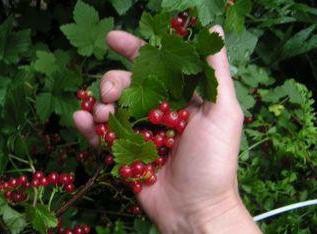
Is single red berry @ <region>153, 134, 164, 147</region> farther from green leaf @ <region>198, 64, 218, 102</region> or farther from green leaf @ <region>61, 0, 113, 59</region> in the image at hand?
green leaf @ <region>61, 0, 113, 59</region>

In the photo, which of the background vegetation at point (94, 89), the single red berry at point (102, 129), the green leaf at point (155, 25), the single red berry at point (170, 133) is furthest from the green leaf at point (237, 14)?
the single red berry at point (102, 129)

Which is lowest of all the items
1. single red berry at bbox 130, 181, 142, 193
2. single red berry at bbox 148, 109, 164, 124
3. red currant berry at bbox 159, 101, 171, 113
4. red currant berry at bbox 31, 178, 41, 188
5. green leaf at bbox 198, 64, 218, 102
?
red currant berry at bbox 31, 178, 41, 188

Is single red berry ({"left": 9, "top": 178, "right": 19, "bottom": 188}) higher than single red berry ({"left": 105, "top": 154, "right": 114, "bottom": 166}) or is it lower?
lower

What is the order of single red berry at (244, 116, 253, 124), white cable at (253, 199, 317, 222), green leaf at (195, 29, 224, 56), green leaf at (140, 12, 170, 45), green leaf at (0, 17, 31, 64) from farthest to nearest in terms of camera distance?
1. single red berry at (244, 116, 253, 124)
2. green leaf at (0, 17, 31, 64)
3. white cable at (253, 199, 317, 222)
4. green leaf at (140, 12, 170, 45)
5. green leaf at (195, 29, 224, 56)

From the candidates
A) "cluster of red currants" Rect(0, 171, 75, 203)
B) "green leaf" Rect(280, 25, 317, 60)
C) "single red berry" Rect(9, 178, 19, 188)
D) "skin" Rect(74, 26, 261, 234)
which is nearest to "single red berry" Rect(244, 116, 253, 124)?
"green leaf" Rect(280, 25, 317, 60)

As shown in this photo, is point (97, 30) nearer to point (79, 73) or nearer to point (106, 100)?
point (79, 73)

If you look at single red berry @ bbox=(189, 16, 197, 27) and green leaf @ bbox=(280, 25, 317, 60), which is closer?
single red berry @ bbox=(189, 16, 197, 27)

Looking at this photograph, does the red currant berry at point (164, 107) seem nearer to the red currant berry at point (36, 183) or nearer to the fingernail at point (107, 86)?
the fingernail at point (107, 86)

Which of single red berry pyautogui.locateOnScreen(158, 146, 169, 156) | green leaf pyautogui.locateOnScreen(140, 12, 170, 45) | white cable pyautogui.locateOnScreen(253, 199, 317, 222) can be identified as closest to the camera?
green leaf pyautogui.locateOnScreen(140, 12, 170, 45)
